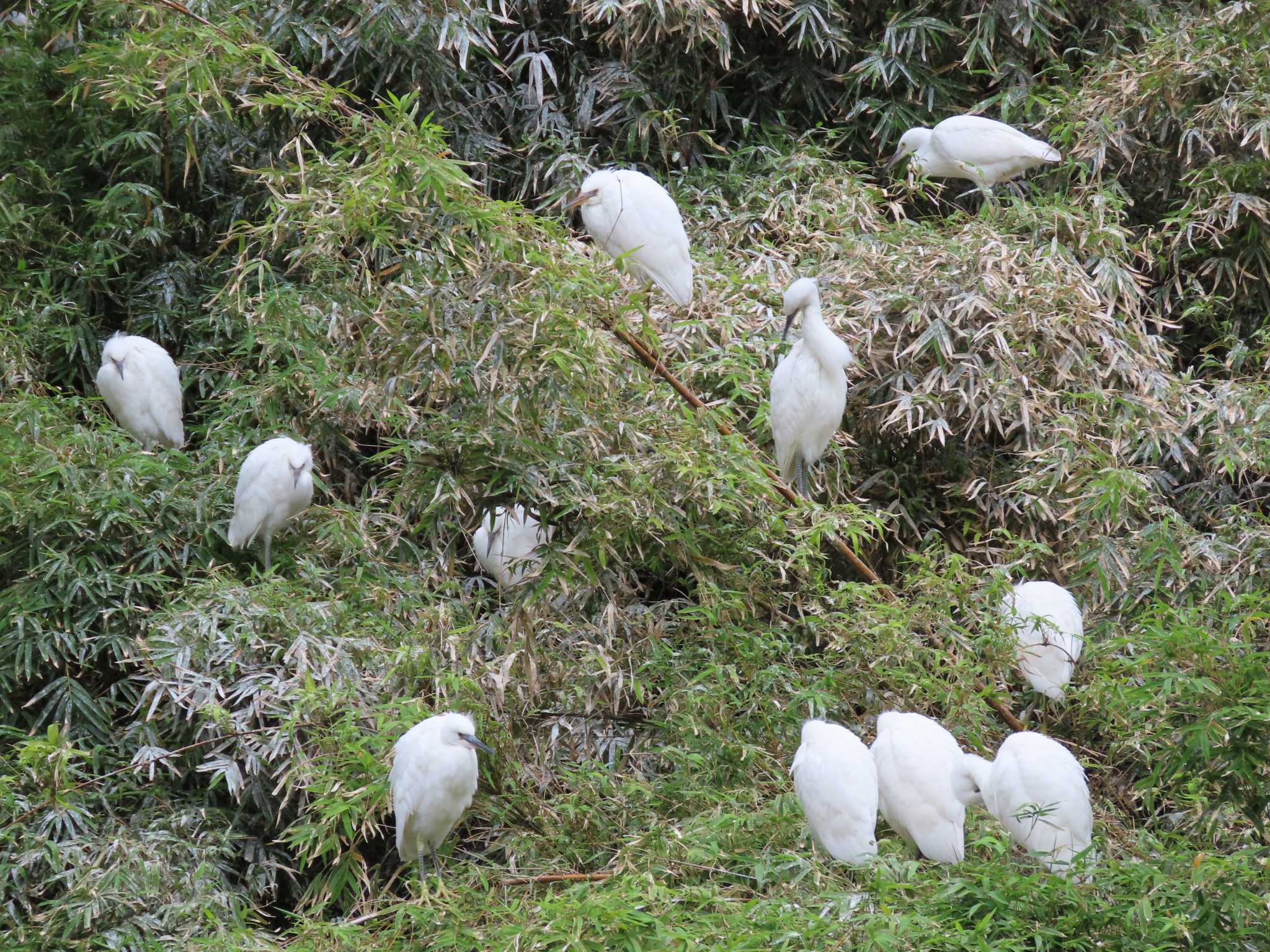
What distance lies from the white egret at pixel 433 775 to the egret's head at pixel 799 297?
1519 mm

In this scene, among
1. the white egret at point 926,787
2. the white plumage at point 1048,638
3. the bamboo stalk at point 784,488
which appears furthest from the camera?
the white plumage at point 1048,638

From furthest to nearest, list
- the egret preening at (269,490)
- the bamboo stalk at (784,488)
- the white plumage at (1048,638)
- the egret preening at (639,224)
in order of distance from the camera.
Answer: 1. the egret preening at (639,224)
2. the egret preening at (269,490)
3. the white plumage at (1048,638)
4. the bamboo stalk at (784,488)

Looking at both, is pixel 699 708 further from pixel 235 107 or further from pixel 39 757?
pixel 235 107

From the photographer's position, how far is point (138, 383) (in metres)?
4.29

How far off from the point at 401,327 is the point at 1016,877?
182cm

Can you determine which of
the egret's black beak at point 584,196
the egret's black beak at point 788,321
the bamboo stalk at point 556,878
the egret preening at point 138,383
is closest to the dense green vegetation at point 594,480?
the bamboo stalk at point 556,878

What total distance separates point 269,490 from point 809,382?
1501mm

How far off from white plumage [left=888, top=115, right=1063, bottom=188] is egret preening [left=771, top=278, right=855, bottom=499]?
3.87ft

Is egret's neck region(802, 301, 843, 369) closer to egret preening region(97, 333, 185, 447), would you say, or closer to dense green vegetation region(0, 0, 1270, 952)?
dense green vegetation region(0, 0, 1270, 952)

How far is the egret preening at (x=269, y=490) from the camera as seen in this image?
369 centimetres

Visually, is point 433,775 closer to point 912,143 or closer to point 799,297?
point 799,297

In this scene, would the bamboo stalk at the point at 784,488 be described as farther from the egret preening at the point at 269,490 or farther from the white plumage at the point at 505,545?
the egret preening at the point at 269,490

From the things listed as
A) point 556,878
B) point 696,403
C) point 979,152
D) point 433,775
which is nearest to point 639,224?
point 696,403

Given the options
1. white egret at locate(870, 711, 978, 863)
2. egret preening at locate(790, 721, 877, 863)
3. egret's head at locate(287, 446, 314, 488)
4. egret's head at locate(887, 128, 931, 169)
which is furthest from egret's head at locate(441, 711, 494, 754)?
egret's head at locate(887, 128, 931, 169)
